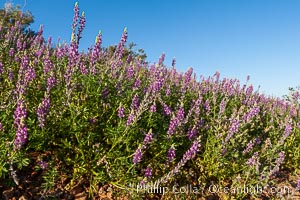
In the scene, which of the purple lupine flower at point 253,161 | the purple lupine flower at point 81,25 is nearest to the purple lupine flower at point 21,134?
the purple lupine flower at point 81,25

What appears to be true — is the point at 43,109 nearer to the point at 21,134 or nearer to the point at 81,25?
the point at 21,134

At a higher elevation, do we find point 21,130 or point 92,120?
point 92,120

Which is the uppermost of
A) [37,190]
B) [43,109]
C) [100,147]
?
[43,109]

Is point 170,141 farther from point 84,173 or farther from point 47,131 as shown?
point 47,131

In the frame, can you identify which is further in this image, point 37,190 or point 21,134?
point 37,190

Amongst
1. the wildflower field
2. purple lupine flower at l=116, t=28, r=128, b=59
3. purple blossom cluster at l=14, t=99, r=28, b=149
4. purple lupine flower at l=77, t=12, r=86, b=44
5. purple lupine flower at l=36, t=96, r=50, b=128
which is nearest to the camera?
purple blossom cluster at l=14, t=99, r=28, b=149

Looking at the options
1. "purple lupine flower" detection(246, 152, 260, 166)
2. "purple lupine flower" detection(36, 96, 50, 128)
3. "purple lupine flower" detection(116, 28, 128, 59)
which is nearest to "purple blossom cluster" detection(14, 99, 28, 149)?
"purple lupine flower" detection(36, 96, 50, 128)

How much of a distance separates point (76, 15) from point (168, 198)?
9.34ft

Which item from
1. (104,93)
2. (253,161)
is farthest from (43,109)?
(253,161)

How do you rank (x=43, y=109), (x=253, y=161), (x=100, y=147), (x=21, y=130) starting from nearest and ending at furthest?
(x=21, y=130) → (x=43, y=109) → (x=100, y=147) → (x=253, y=161)

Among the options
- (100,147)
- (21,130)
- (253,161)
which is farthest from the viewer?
(253,161)

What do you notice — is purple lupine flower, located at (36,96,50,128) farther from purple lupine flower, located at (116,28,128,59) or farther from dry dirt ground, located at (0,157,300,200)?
purple lupine flower, located at (116,28,128,59)

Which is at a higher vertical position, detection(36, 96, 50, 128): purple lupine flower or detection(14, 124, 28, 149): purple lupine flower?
detection(36, 96, 50, 128): purple lupine flower

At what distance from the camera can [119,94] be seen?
5.08 m
